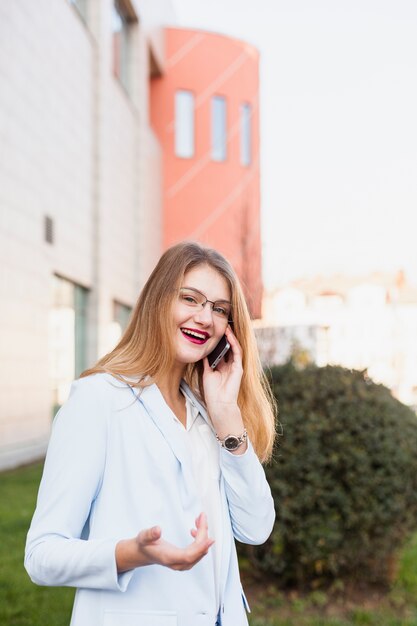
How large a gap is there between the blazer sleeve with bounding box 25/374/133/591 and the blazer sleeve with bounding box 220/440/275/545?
15.9 inches

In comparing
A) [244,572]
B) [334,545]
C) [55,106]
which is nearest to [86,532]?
[334,545]

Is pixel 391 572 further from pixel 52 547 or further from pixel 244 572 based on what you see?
pixel 52 547

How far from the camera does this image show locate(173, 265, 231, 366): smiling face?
2188mm

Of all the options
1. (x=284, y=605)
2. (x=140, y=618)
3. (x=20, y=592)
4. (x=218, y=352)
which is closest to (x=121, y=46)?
(x=20, y=592)

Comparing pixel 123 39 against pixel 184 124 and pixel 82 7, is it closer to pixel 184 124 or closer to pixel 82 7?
pixel 82 7

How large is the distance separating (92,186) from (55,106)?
2.97m

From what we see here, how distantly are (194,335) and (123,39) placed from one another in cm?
1974

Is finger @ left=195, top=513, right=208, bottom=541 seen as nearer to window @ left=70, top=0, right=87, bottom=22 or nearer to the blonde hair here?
the blonde hair

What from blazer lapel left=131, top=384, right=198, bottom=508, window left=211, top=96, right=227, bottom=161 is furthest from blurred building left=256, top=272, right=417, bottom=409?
blazer lapel left=131, top=384, right=198, bottom=508

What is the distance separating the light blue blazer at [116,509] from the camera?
1759 mm

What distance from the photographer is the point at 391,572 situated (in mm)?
5219

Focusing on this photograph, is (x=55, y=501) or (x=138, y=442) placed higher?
(x=138, y=442)

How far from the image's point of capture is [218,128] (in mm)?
25125

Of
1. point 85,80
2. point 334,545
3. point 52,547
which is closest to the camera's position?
point 52,547
